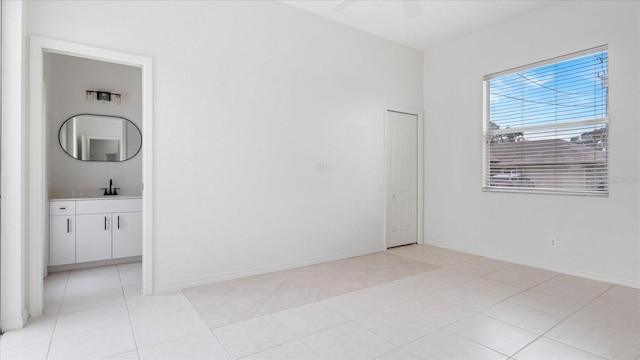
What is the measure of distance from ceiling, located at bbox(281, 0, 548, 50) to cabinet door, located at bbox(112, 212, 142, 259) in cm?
318

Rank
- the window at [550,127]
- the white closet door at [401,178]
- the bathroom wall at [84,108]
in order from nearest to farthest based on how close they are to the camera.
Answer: the window at [550,127]
the bathroom wall at [84,108]
the white closet door at [401,178]

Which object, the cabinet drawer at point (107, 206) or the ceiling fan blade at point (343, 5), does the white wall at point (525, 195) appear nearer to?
the ceiling fan blade at point (343, 5)

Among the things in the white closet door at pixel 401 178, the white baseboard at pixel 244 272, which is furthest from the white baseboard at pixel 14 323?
the white closet door at pixel 401 178

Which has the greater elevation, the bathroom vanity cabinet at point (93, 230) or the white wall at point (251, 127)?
the white wall at point (251, 127)

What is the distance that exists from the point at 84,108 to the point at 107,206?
1.42 metres

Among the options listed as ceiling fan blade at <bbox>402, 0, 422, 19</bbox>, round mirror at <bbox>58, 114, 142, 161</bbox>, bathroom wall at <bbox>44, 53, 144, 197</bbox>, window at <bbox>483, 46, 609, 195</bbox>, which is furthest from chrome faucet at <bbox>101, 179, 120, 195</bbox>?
window at <bbox>483, 46, 609, 195</bbox>

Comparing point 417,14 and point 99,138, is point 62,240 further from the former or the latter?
point 417,14

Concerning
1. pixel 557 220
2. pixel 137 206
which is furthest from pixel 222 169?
pixel 557 220

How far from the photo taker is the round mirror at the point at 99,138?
14.2 ft

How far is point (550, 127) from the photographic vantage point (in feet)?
12.8

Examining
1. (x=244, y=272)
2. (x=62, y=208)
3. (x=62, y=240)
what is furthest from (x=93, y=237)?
(x=244, y=272)

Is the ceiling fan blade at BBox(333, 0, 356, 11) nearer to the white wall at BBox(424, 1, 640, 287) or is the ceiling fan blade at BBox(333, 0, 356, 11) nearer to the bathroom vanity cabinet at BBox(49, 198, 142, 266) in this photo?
the white wall at BBox(424, 1, 640, 287)

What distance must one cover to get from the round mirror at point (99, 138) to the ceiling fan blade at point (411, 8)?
153 inches

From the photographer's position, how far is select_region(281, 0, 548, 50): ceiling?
3811 millimetres
